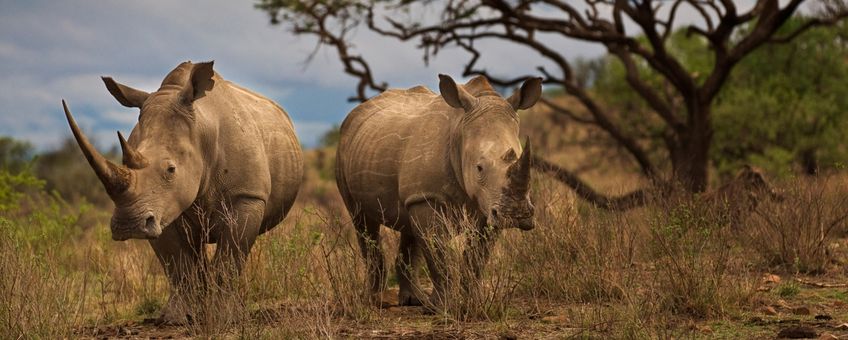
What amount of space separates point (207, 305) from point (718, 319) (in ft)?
9.70

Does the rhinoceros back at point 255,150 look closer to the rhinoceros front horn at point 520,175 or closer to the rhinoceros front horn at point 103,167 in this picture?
the rhinoceros front horn at point 103,167

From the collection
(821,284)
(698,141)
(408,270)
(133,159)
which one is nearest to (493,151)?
(408,270)

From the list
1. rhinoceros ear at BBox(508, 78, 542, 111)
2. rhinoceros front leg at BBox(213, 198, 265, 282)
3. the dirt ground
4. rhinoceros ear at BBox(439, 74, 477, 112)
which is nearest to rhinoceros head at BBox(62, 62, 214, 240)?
rhinoceros front leg at BBox(213, 198, 265, 282)

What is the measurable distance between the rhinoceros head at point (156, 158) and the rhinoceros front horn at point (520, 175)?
1827 millimetres

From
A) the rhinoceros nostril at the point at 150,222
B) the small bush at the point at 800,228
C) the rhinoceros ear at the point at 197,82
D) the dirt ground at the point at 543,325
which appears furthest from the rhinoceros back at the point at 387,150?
the small bush at the point at 800,228

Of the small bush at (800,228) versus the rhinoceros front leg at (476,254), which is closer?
the rhinoceros front leg at (476,254)

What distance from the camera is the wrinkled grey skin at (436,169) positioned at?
6.07 metres

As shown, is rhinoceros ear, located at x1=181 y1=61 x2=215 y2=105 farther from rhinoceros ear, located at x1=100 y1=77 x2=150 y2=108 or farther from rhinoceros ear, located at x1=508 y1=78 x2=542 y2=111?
rhinoceros ear, located at x1=508 y1=78 x2=542 y2=111

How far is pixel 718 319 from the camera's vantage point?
20.7ft

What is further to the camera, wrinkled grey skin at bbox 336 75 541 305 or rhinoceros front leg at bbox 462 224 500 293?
rhinoceros front leg at bbox 462 224 500 293

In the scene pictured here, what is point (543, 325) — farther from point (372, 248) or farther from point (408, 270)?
point (372, 248)

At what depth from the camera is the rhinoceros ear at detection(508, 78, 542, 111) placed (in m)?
6.71

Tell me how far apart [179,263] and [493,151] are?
6.90 ft

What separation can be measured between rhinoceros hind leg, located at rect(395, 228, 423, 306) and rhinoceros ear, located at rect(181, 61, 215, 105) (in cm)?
168
